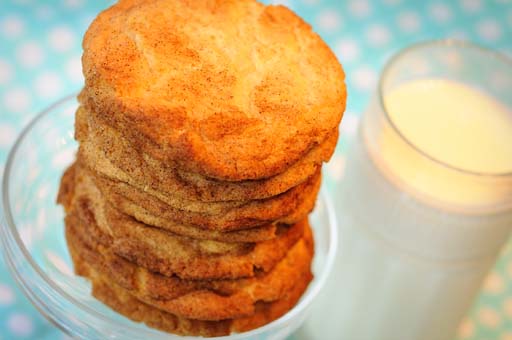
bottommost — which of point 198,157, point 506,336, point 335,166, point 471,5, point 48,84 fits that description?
point 506,336

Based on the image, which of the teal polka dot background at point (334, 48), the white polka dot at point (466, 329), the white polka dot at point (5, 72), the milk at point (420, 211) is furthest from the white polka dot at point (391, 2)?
the white polka dot at point (5, 72)

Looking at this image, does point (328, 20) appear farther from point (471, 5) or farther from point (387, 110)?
point (387, 110)

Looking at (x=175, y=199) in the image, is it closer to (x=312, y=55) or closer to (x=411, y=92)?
(x=312, y=55)

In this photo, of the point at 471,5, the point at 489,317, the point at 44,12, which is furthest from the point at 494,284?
the point at 44,12

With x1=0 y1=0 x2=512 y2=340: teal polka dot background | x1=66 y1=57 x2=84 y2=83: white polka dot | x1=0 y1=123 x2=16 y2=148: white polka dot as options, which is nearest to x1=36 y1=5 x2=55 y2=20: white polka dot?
x1=0 y1=0 x2=512 y2=340: teal polka dot background

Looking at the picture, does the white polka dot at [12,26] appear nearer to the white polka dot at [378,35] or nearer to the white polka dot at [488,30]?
the white polka dot at [378,35]

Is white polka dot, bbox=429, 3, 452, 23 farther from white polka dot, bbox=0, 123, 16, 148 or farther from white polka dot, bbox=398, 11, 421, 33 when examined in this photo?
white polka dot, bbox=0, 123, 16, 148

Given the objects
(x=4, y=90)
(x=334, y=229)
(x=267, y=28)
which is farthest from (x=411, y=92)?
(x=4, y=90)
